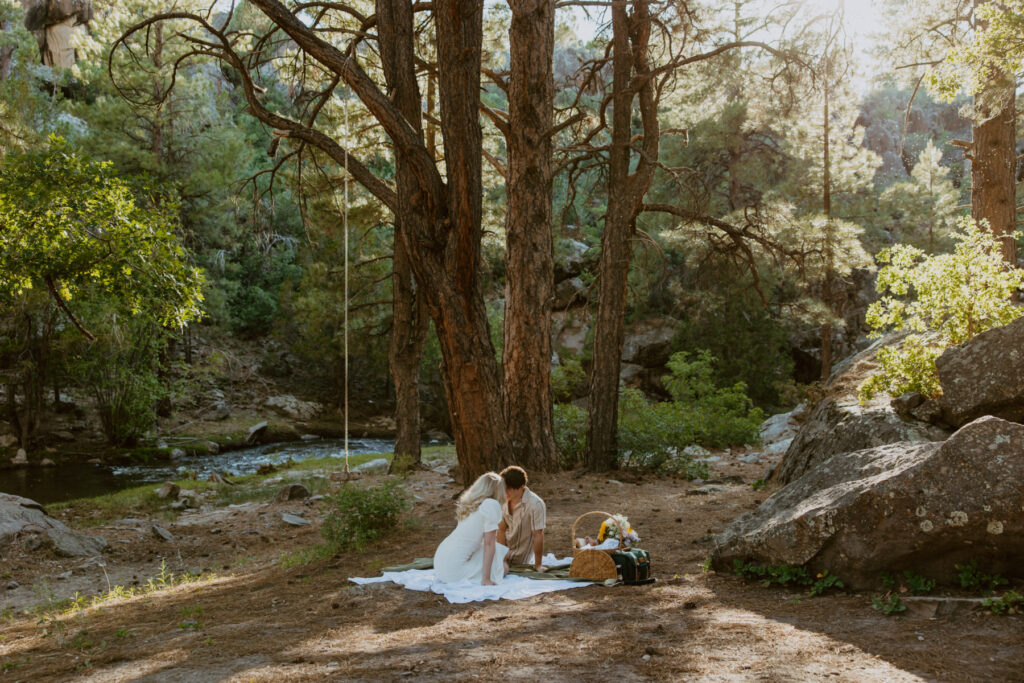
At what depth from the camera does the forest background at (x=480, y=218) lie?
825 centimetres

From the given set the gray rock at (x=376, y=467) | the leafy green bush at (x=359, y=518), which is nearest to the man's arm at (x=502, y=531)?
the leafy green bush at (x=359, y=518)

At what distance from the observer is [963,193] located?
3198cm

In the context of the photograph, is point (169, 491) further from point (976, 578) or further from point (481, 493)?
point (976, 578)

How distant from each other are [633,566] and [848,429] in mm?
3413

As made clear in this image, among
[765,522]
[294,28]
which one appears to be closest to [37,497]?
[294,28]

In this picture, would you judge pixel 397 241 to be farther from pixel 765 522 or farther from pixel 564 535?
pixel 765 522

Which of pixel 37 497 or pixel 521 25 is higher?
pixel 521 25

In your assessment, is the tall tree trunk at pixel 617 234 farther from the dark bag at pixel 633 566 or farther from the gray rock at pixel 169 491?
the gray rock at pixel 169 491

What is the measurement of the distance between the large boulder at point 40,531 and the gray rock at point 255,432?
12141mm

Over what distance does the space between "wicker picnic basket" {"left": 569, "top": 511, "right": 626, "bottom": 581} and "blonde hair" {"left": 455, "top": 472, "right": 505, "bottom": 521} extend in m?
0.71

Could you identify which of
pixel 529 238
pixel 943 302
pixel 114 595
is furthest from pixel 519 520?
pixel 529 238

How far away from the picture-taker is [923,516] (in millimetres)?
3906

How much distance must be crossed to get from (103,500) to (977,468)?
12.1 m

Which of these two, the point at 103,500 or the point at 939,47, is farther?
the point at 103,500
